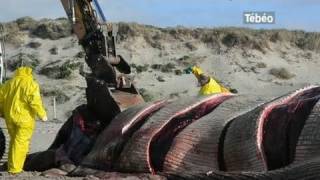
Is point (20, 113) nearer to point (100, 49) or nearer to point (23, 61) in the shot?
point (100, 49)

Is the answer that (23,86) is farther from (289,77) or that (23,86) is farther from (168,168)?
(289,77)

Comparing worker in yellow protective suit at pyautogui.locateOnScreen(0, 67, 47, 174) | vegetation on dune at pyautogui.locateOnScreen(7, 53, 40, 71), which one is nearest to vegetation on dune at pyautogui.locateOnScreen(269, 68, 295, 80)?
vegetation on dune at pyautogui.locateOnScreen(7, 53, 40, 71)

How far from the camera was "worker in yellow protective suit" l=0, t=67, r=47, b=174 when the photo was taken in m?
9.80

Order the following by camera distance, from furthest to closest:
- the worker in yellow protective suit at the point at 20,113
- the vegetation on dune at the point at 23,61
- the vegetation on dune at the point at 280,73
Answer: the vegetation on dune at the point at 280,73 < the vegetation on dune at the point at 23,61 < the worker in yellow protective suit at the point at 20,113

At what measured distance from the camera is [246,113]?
23.7 ft

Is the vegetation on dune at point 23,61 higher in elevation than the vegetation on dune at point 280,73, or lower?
higher

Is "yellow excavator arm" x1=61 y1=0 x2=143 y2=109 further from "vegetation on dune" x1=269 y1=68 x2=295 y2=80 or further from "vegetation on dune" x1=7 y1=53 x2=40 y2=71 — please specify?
"vegetation on dune" x1=269 y1=68 x2=295 y2=80

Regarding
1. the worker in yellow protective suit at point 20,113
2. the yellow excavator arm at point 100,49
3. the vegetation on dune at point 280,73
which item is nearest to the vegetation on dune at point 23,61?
the vegetation on dune at point 280,73

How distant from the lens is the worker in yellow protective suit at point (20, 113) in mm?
9797

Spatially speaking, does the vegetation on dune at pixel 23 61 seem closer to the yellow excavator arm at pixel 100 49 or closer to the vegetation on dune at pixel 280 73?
the vegetation on dune at pixel 280 73

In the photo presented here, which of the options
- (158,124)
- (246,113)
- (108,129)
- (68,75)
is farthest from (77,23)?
(68,75)

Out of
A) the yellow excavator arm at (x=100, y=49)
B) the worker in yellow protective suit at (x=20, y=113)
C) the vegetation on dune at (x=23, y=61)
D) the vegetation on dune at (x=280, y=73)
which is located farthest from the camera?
the vegetation on dune at (x=280, y=73)

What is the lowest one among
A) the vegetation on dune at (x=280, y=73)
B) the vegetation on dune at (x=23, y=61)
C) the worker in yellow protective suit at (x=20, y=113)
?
the vegetation on dune at (x=280, y=73)

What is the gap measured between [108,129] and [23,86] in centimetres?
149
